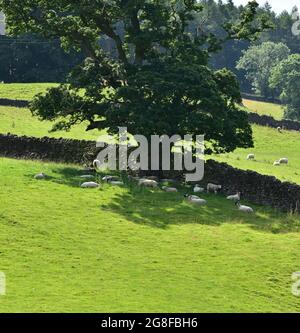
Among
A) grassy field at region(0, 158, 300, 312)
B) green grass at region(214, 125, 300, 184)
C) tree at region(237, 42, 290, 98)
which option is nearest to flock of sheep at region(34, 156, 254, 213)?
grassy field at region(0, 158, 300, 312)

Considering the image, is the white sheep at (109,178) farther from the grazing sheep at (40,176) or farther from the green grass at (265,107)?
the green grass at (265,107)

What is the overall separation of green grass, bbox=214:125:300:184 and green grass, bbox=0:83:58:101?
25.7 metres

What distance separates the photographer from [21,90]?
83562 millimetres

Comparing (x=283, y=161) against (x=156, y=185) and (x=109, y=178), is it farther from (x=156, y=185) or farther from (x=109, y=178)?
(x=109, y=178)

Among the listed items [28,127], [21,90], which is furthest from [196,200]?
[21,90]

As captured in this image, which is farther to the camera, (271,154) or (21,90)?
(21,90)

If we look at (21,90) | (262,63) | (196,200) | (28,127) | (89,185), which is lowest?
(196,200)

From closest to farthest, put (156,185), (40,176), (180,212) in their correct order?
(180,212)
(40,176)
(156,185)

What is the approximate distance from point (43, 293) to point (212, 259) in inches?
292

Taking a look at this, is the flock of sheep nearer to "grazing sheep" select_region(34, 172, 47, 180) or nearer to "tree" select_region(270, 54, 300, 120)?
"grazing sheep" select_region(34, 172, 47, 180)

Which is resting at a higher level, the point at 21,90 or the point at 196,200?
the point at 21,90

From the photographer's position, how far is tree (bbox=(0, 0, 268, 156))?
41.3m

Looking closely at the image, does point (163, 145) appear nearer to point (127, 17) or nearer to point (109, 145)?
point (109, 145)

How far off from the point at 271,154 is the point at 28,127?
68.1ft
